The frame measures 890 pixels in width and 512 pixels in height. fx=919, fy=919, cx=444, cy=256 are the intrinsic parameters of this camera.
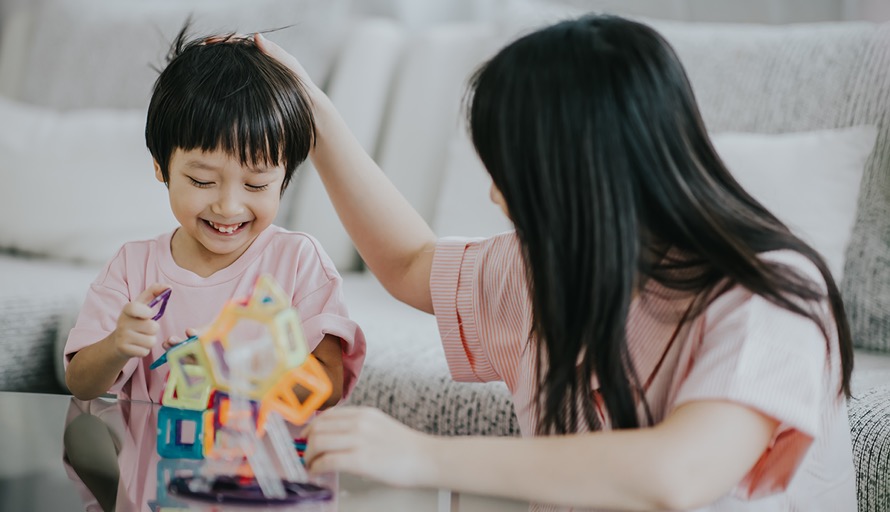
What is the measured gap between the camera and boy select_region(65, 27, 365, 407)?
3.00 ft

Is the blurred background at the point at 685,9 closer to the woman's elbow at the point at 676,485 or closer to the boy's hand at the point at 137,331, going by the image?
the boy's hand at the point at 137,331

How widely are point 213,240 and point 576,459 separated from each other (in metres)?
0.50

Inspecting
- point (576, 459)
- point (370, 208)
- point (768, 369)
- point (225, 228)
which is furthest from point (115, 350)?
point (768, 369)

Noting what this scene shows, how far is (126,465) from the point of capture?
793mm

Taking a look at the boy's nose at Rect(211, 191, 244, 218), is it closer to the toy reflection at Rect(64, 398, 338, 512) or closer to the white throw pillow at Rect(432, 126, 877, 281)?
the toy reflection at Rect(64, 398, 338, 512)

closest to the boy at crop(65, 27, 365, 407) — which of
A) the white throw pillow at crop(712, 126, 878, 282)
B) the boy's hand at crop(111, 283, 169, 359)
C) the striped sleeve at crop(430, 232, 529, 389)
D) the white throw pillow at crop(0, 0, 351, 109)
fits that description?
the boy's hand at crop(111, 283, 169, 359)

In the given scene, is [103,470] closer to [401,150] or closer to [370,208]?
[370,208]

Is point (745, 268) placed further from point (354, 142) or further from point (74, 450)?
point (74, 450)

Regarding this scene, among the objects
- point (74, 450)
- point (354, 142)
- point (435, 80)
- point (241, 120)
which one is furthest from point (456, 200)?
point (74, 450)

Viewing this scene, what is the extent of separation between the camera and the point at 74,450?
84 cm

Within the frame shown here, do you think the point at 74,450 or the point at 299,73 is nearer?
the point at 74,450

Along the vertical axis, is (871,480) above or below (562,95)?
below

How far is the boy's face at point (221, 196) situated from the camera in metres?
0.92

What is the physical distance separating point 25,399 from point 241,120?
0.38 meters
